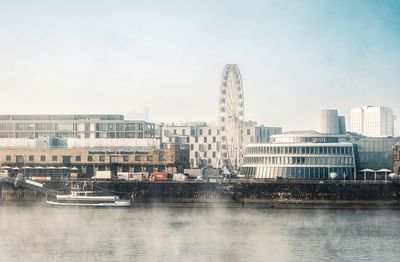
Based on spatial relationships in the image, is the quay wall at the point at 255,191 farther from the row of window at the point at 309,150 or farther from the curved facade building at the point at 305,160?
the row of window at the point at 309,150

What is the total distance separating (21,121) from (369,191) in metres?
76.8

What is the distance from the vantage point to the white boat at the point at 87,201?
124 m

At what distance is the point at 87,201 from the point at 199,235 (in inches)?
1592

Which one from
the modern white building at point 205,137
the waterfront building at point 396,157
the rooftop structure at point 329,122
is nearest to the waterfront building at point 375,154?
the waterfront building at point 396,157

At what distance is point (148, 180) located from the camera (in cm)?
13412

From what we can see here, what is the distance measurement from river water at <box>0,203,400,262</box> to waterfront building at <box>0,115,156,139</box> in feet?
197

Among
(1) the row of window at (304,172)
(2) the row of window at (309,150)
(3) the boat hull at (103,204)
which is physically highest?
(2) the row of window at (309,150)

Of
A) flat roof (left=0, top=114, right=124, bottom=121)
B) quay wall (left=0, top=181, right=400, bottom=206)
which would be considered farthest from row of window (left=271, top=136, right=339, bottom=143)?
flat roof (left=0, top=114, right=124, bottom=121)

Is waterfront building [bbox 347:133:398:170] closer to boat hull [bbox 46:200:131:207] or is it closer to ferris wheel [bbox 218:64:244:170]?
ferris wheel [bbox 218:64:244:170]

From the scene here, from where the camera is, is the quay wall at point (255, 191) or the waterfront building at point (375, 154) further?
the waterfront building at point (375, 154)

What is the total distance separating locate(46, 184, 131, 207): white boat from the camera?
406 ft

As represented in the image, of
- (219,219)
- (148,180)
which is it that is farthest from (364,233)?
(148,180)

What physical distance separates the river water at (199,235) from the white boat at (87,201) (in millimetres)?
8896

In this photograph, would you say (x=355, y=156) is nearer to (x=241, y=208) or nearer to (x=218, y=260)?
(x=241, y=208)
